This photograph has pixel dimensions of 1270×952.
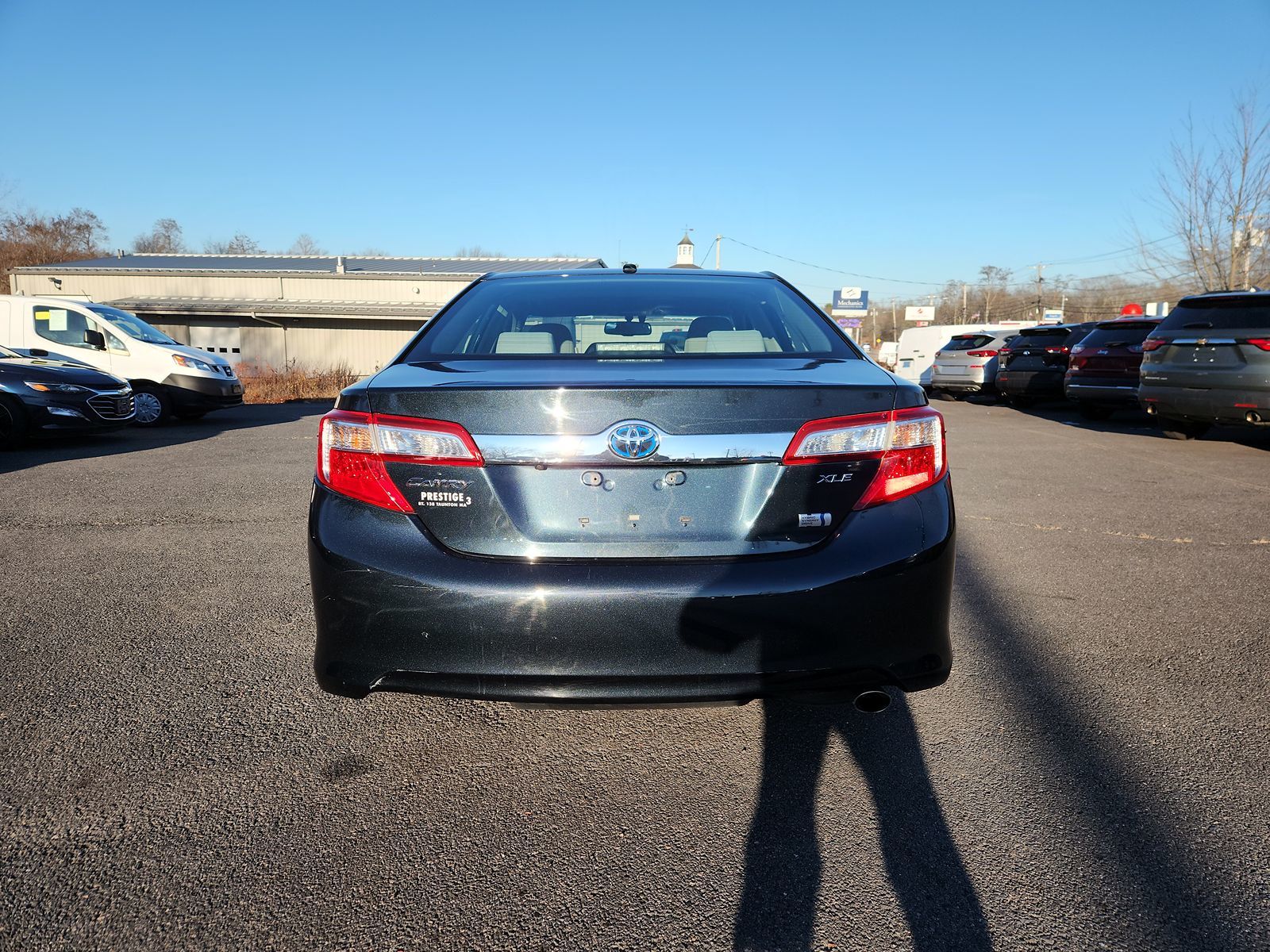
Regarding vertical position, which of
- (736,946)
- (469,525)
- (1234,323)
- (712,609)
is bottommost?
(736,946)

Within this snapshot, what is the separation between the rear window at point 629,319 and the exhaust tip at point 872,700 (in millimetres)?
1023

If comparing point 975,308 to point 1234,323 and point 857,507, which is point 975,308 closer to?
point 1234,323

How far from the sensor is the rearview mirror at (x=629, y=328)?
3.02 meters

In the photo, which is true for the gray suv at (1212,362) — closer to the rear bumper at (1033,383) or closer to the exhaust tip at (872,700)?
the rear bumper at (1033,383)

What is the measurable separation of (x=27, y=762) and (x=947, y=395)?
20429 millimetres

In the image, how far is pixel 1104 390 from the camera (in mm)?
12273

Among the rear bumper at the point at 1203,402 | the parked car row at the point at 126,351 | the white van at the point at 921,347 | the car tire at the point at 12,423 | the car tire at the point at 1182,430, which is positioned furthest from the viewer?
the white van at the point at 921,347

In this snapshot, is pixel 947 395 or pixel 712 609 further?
pixel 947 395

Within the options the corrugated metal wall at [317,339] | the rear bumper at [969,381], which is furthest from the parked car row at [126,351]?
the corrugated metal wall at [317,339]

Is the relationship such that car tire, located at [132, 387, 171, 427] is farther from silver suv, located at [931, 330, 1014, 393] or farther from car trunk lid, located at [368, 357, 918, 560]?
silver suv, located at [931, 330, 1014, 393]

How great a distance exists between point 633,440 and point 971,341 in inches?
683

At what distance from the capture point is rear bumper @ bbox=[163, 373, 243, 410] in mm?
12172

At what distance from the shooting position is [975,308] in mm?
91188

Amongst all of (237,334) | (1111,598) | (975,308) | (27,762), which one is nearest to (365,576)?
(27,762)
